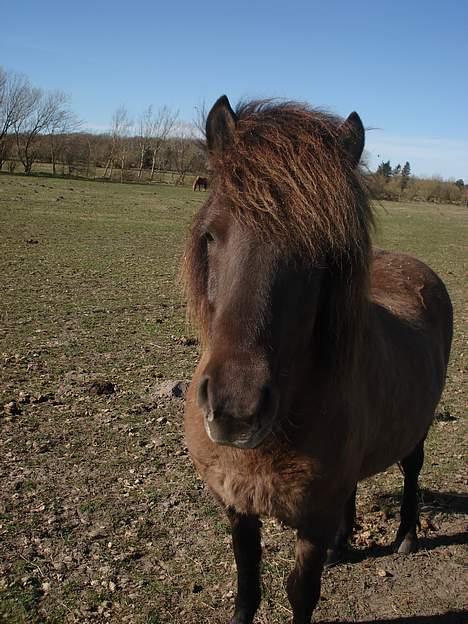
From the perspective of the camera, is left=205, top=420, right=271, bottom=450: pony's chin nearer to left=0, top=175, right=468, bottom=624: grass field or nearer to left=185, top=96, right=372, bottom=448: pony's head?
left=185, top=96, right=372, bottom=448: pony's head

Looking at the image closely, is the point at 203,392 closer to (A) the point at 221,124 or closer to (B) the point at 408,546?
(A) the point at 221,124

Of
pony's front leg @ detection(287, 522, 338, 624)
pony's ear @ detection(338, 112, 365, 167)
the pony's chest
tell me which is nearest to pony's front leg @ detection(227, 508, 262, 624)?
pony's front leg @ detection(287, 522, 338, 624)

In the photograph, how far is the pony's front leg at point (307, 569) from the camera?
2.54 metres

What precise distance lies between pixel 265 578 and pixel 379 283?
219 cm

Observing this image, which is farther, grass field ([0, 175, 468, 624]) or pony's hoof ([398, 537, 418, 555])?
pony's hoof ([398, 537, 418, 555])

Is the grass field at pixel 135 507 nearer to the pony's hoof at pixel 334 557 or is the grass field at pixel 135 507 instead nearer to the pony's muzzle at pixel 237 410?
the pony's hoof at pixel 334 557

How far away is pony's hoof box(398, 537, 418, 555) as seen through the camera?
3738 millimetres

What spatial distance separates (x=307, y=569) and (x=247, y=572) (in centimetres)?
49

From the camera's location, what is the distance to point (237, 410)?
174 cm

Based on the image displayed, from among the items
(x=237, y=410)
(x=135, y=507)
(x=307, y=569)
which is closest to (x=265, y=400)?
(x=237, y=410)

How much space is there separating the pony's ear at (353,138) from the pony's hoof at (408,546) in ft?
8.93

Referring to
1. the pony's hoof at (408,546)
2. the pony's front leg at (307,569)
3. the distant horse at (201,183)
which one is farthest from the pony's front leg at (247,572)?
the distant horse at (201,183)

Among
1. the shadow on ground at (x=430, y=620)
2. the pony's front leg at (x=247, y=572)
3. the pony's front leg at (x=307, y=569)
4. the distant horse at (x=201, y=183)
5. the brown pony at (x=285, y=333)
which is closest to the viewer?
the brown pony at (x=285, y=333)

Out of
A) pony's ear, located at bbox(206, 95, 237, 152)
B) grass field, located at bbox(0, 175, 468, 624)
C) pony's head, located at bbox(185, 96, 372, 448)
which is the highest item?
pony's ear, located at bbox(206, 95, 237, 152)
